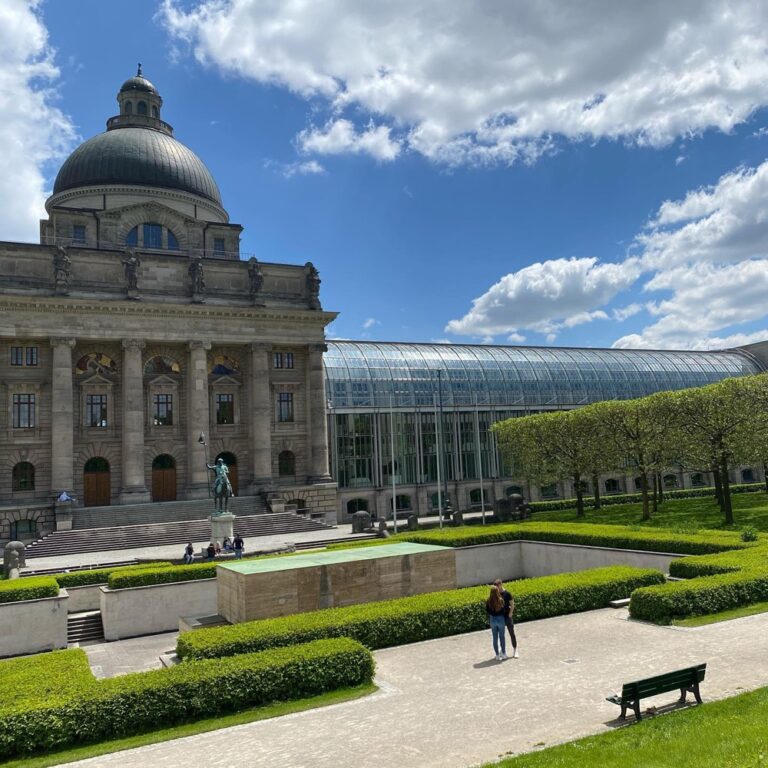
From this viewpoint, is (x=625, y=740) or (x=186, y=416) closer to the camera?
(x=625, y=740)

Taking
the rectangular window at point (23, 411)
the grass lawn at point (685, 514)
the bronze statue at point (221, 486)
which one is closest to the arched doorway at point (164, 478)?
the rectangular window at point (23, 411)

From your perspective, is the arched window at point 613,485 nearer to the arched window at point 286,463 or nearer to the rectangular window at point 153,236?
the arched window at point 286,463

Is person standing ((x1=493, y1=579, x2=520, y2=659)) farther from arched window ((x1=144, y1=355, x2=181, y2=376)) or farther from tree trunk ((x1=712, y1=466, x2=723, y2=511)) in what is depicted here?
arched window ((x1=144, y1=355, x2=181, y2=376))

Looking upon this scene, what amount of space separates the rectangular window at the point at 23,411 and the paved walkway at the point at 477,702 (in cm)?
4416

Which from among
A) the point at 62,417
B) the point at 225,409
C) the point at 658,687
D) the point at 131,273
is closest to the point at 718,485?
the point at 225,409

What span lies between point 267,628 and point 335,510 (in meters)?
42.8

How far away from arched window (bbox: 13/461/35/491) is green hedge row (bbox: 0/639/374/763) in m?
43.3

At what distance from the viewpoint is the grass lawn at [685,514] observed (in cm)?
4416

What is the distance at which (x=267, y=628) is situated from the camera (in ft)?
62.6

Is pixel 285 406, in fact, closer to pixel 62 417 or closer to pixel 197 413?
pixel 197 413

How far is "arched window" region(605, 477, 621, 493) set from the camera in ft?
261

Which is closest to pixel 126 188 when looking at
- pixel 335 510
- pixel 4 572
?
pixel 335 510

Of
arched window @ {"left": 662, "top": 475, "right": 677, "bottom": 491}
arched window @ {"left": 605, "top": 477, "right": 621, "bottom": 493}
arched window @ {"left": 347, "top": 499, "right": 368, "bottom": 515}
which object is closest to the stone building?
arched window @ {"left": 347, "top": 499, "right": 368, "bottom": 515}

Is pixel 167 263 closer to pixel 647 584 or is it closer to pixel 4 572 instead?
pixel 4 572
